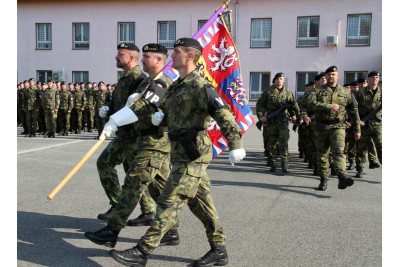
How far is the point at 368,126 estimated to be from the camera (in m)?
8.53

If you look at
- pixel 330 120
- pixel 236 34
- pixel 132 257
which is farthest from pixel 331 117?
pixel 236 34

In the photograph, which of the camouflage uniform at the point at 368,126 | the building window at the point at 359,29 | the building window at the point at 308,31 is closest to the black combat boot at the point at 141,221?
the camouflage uniform at the point at 368,126

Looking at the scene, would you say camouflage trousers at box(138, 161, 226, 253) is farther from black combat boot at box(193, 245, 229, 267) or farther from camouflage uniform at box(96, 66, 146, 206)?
camouflage uniform at box(96, 66, 146, 206)

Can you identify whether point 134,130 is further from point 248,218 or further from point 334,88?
point 334,88

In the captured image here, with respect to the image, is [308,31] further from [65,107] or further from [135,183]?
[135,183]

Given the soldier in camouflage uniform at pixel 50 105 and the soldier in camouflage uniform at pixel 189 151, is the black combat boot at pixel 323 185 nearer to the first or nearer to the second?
the soldier in camouflage uniform at pixel 189 151

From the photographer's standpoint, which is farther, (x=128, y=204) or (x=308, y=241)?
(x=308, y=241)

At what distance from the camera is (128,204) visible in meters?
4.19

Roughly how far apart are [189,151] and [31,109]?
13.4 meters

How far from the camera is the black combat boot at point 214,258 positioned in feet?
12.6

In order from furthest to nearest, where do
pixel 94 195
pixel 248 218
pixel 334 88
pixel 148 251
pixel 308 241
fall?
pixel 334 88 < pixel 94 195 < pixel 248 218 < pixel 308 241 < pixel 148 251

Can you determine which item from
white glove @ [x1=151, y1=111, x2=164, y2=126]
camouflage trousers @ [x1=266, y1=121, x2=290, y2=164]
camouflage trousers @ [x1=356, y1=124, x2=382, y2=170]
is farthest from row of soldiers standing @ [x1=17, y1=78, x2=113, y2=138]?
white glove @ [x1=151, y1=111, x2=164, y2=126]

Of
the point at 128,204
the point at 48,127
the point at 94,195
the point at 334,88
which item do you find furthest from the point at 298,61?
the point at 128,204

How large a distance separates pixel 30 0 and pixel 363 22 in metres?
21.1
